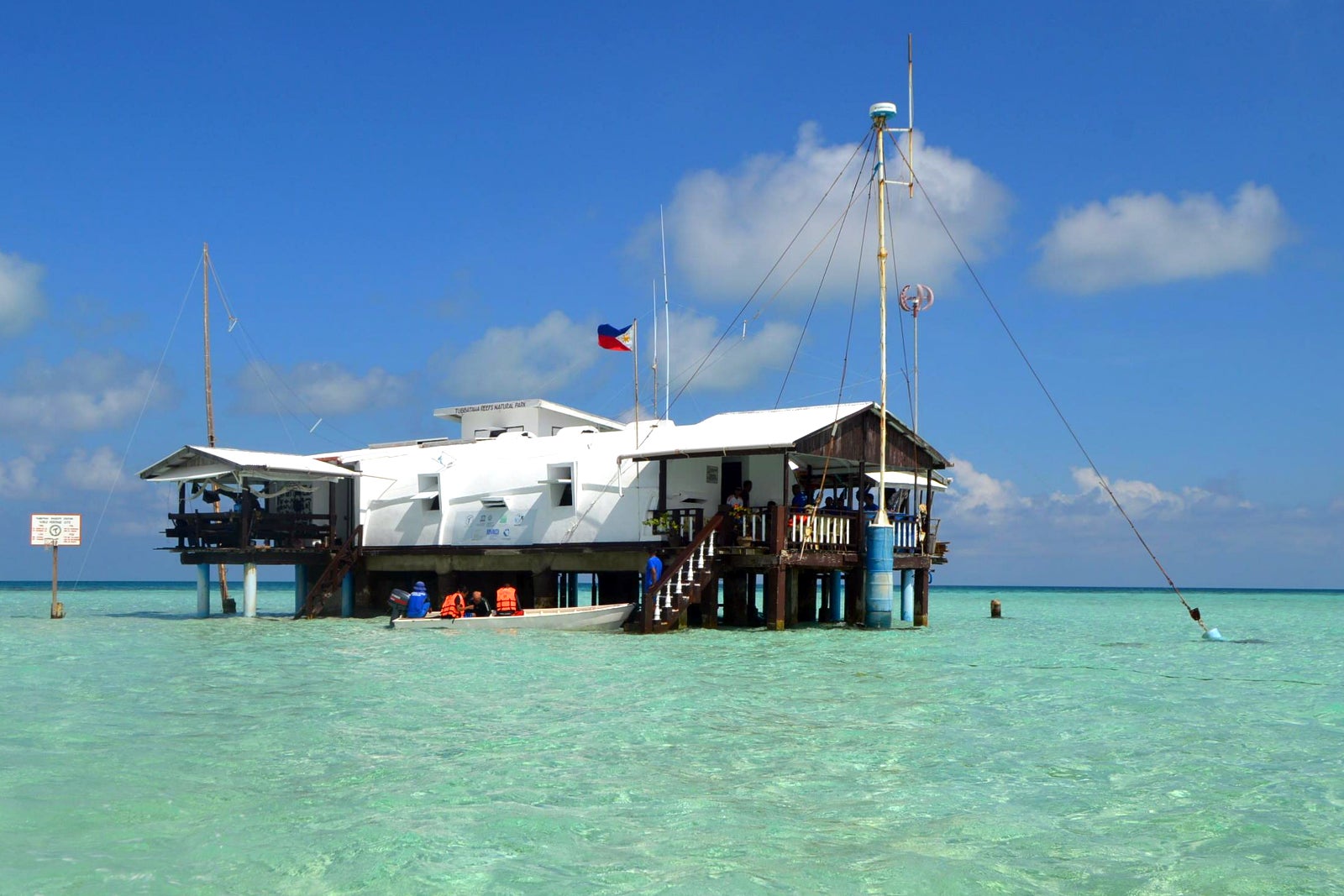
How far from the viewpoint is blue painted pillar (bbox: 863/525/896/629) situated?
102 feet

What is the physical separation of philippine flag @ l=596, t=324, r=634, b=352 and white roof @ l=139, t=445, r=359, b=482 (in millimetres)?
10013

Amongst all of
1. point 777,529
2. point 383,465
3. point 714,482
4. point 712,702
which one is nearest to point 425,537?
point 383,465

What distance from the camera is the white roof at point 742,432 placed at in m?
31.2

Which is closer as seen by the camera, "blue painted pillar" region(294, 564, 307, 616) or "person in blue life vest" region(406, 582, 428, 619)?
"person in blue life vest" region(406, 582, 428, 619)

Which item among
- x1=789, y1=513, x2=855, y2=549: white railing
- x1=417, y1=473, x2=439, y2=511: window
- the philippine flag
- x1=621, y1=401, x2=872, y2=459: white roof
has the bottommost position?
x1=789, y1=513, x2=855, y2=549: white railing

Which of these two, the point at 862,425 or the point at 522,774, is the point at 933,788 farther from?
the point at 862,425

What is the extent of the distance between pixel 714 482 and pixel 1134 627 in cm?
1891

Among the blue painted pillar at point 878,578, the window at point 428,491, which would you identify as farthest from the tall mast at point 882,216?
the window at point 428,491

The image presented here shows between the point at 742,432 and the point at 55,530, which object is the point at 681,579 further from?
the point at 55,530

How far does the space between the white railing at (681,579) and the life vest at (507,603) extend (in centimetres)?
438

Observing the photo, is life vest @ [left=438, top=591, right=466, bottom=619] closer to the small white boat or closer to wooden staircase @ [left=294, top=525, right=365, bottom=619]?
the small white boat

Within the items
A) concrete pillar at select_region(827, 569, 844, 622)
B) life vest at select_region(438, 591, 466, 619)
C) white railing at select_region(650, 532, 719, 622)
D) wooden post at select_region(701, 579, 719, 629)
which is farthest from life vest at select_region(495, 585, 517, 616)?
concrete pillar at select_region(827, 569, 844, 622)

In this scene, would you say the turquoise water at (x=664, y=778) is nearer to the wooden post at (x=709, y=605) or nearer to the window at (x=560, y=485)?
the wooden post at (x=709, y=605)

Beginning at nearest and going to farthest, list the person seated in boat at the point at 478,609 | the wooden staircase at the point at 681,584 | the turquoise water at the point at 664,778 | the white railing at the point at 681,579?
the turquoise water at the point at 664,778 → the wooden staircase at the point at 681,584 → the white railing at the point at 681,579 → the person seated in boat at the point at 478,609
